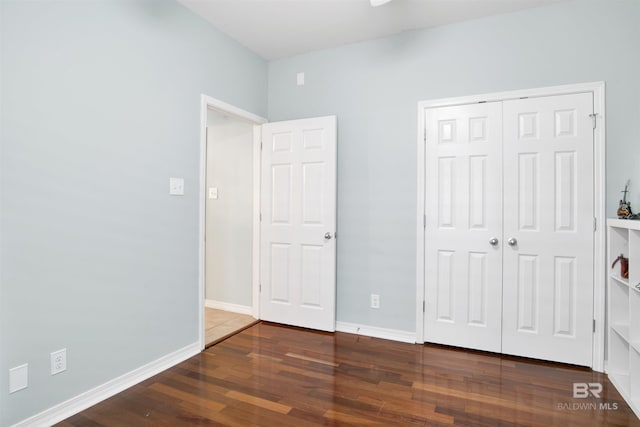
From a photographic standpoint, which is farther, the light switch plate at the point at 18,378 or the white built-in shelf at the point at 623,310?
the white built-in shelf at the point at 623,310

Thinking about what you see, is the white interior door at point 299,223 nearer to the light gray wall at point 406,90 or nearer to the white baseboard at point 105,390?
the light gray wall at point 406,90

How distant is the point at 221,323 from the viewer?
354 cm

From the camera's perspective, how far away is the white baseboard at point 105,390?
188 centimetres

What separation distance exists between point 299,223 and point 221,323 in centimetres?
133

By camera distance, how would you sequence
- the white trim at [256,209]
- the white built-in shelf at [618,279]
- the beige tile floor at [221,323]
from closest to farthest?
the white built-in shelf at [618,279] → the beige tile floor at [221,323] → the white trim at [256,209]

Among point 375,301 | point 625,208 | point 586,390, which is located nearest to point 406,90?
point 625,208

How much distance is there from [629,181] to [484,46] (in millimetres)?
1488

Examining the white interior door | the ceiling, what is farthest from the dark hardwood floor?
the ceiling

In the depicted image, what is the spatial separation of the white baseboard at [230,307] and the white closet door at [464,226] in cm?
191

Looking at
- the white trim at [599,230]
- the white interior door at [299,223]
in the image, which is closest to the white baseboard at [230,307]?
the white interior door at [299,223]

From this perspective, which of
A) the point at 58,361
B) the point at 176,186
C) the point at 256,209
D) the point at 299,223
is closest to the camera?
the point at 58,361

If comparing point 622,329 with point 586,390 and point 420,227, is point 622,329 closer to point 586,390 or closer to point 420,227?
point 586,390

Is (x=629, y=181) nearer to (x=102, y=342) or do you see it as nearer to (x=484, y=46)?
(x=484, y=46)

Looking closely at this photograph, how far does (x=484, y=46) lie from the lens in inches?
112
